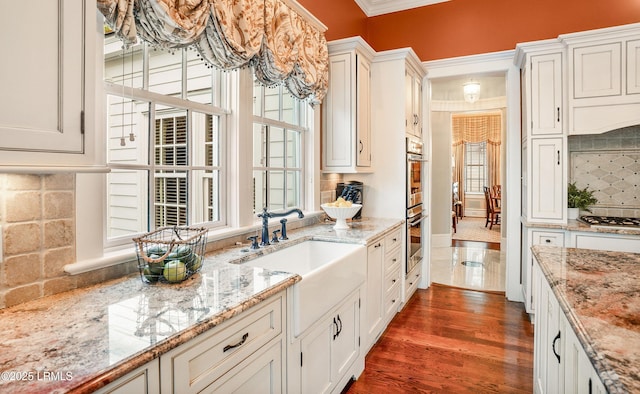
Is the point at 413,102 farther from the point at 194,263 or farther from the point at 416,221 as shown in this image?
the point at 194,263

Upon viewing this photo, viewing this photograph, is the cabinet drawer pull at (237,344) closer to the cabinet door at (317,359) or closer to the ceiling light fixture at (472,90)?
the cabinet door at (317,359)

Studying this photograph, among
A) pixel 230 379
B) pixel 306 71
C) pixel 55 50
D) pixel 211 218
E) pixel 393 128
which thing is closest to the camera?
pixel 55 50

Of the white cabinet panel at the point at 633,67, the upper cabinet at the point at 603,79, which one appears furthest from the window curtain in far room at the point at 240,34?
the white cabinet panel at the point at 633,67

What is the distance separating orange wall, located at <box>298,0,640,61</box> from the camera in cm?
342

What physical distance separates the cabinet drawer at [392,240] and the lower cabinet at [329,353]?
753 millimetres

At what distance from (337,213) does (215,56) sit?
58.0 inches

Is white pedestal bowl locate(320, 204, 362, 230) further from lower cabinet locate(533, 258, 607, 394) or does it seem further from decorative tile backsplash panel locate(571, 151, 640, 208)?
decorative tile backsplash panel locate(571, 151, 640, 208)

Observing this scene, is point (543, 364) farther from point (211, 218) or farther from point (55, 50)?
point (55, 50)

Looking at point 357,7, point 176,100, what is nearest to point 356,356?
point 176,100

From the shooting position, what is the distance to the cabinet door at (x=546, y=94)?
3.16 m

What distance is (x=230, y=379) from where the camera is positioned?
3.95ft

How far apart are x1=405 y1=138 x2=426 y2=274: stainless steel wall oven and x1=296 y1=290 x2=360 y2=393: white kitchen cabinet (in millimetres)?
1415

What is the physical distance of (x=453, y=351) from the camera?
276cm

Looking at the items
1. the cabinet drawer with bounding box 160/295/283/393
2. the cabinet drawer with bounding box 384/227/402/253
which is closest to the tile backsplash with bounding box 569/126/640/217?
the cabinet drawer with bounding box 384/227/402/253
